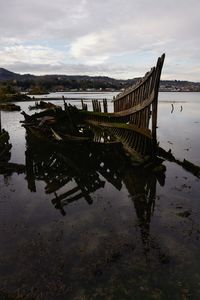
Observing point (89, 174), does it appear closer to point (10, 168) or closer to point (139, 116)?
point (10, 168)

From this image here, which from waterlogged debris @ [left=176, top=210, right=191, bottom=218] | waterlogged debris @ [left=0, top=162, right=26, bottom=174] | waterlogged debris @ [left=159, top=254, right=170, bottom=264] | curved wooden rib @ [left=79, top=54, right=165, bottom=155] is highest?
curved wooden rib @ [left=79, top=54, right=165, bottom=155]

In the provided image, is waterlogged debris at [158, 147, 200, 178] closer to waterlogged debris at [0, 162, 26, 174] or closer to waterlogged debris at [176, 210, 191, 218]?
waterlogged debris at [176, 210, 191, 218]

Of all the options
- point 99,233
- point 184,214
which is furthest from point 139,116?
point 99,233

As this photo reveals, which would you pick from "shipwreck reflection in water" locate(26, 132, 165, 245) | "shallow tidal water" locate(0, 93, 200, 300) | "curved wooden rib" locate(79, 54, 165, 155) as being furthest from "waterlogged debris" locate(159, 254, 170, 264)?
"curved wooden rib" locate(79, 54, 165, 155)

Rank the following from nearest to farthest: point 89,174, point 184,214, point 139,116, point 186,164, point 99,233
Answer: point 99,233 → point 184,214 → point 89,174 → point 186,164 → point 139,116

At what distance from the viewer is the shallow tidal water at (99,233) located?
17.5 ft

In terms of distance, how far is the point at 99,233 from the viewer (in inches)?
289

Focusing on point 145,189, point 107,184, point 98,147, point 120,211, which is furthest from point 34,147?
point 120,211

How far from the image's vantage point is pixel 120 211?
8.69m

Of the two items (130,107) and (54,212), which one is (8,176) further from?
(130,107)

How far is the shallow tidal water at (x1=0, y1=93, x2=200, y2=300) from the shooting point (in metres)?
5.34

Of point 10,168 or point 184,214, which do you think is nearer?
point 184,214

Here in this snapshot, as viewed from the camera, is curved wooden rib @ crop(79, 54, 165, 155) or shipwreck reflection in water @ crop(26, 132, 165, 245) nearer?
shipwreck reflection in water @ crop(26, 132, 165, 245)

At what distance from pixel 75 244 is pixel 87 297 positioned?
180 centimetres
